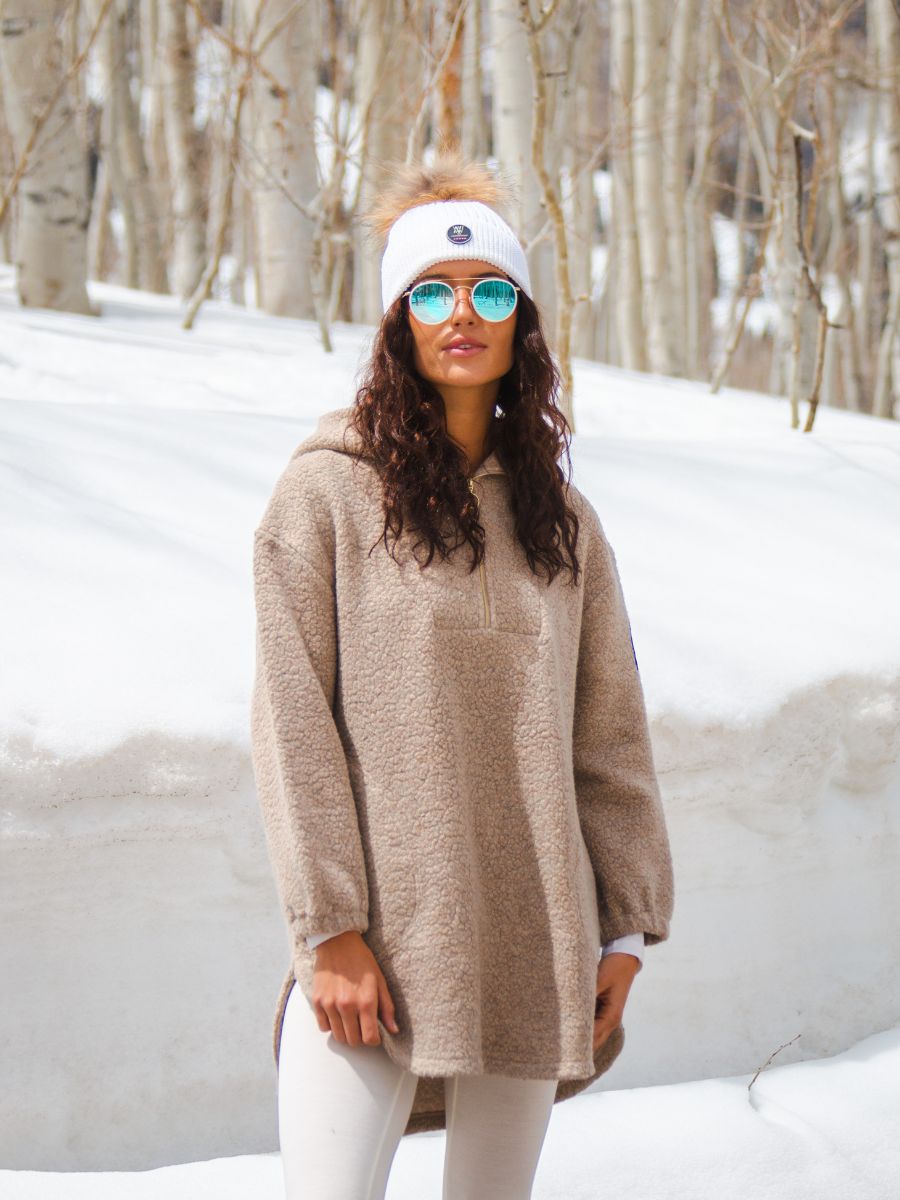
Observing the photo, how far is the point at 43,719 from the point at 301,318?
6.49 meters

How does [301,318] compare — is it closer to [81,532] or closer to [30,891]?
[81,532]

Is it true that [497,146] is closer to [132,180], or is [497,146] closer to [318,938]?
[318,938]

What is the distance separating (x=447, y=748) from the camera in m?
1.39

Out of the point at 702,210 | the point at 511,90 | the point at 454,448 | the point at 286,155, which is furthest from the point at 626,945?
the point at 702,210

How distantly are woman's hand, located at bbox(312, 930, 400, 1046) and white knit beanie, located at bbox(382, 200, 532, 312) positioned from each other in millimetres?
727

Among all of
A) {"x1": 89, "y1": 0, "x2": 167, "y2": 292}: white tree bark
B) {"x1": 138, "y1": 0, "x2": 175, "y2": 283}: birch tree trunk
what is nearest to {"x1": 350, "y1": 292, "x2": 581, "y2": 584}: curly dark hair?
{"x1": 138, "y1": 0, "x2": 175, "y2": 283}: birch tree trunk

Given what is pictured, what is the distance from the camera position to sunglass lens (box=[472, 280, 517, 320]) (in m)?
1.48

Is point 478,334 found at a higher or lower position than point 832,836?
higher

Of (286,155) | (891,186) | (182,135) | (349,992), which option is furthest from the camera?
(182,135)

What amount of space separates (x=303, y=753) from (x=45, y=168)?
541cm

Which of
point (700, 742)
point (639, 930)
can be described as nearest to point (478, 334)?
point (639, 930)

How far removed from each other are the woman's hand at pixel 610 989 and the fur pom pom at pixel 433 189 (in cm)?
91

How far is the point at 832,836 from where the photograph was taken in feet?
8.73

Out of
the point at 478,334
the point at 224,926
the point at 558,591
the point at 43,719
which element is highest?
the point at 478,334
